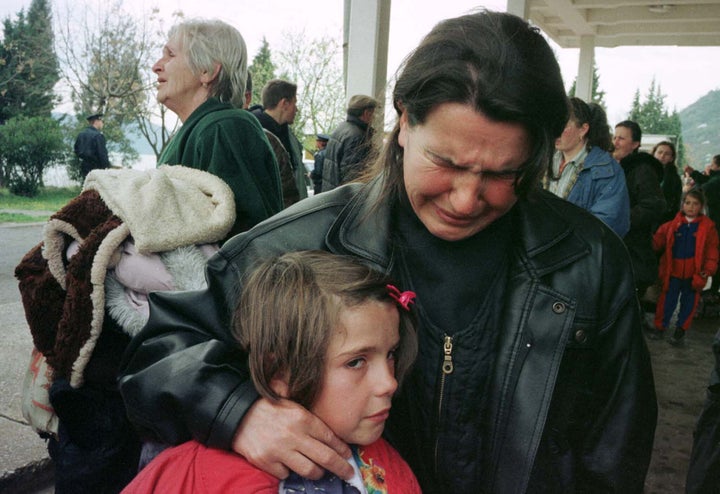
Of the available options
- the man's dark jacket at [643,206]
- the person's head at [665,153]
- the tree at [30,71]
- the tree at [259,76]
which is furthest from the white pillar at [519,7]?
the tree at [259,76]

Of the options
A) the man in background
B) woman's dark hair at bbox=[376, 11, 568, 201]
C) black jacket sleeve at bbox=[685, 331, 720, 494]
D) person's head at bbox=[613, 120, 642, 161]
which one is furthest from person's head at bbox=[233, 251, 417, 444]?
→ person's head at bbox=[613, 120, 642, 161]

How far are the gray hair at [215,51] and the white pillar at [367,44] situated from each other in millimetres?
3161

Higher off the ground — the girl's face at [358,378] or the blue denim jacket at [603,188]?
the blue denim jacket at [603,188]

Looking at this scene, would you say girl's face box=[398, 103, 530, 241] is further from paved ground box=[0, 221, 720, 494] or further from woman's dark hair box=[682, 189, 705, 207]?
woman's dark hair box=[682, 189, 705, 207]

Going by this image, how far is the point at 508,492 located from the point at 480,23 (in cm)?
106

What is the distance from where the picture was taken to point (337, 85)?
89.5 feet

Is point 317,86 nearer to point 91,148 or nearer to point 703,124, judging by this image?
point 91,148

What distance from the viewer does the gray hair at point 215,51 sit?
2.63 meters

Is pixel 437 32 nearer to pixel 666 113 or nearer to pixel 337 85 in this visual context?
pixel 337 85

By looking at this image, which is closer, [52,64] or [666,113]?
[52,64]

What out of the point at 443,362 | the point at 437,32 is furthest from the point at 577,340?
the point at 437,32

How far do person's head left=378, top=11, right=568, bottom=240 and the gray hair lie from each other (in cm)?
145

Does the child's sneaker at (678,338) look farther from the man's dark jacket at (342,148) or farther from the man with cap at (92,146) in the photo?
the man with cap at (92,146)

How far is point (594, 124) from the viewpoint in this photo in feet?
14.6
